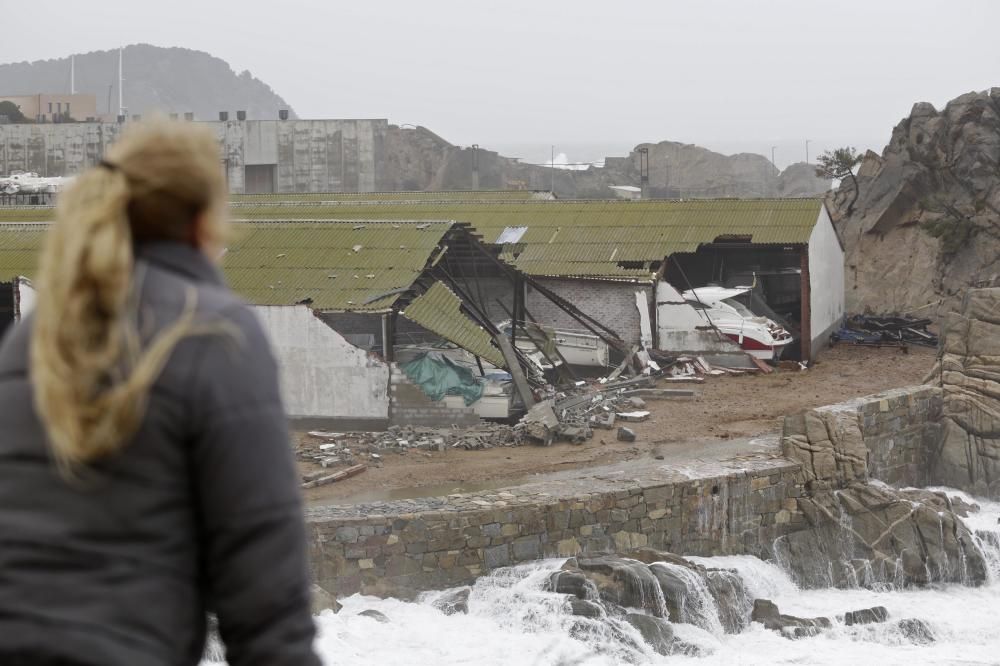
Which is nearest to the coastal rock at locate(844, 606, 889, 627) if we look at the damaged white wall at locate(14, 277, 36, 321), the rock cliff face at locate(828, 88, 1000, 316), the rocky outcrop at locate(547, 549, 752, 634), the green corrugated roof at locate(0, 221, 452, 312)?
the rocky outcrop at locate(547, 549, 752, 634)

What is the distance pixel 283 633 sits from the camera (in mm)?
2104

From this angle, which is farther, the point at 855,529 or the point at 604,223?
the point at 604,223

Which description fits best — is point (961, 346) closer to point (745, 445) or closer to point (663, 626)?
point (745, 445)

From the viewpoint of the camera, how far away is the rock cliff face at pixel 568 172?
73938 mm

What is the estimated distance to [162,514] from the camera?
6.76ft

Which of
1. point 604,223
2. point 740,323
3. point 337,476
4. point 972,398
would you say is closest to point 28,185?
point 604,223

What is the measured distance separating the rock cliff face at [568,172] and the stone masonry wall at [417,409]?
49090 mm

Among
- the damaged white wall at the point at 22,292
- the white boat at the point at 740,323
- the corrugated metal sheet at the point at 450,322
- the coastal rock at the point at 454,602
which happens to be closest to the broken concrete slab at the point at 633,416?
the corrugated metal sheet at the point at 450,322

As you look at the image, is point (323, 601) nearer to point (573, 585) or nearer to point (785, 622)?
point (573, 585)

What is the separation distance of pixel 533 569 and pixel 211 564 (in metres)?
14.9

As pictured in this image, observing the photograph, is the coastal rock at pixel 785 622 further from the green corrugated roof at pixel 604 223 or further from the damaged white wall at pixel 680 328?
the green corrugated roof at pixel 604 223

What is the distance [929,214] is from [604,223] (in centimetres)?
1001

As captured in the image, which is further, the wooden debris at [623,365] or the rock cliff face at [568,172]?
the rock cliff face at [568,172]

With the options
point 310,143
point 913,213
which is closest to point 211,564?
point 913,213
